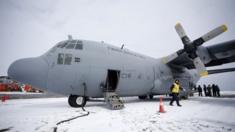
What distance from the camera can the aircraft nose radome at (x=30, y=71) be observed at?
7.34 m

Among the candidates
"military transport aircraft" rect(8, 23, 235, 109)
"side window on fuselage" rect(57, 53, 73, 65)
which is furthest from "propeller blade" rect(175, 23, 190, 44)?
"side window on fuselage" rect(57, 53, 73, 65)

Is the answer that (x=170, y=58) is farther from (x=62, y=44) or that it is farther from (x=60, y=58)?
(x=60, y=58)

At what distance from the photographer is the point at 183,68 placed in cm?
1545

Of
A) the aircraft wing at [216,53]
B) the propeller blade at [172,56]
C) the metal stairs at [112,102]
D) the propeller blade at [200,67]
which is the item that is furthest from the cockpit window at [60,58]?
the aircraft wing at [216,53]

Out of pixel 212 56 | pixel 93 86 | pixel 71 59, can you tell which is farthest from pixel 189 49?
pixel 71 59

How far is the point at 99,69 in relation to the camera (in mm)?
9070

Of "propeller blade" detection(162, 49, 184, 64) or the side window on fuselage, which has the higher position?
"propeller blade" detection(162, 49, 184, 64)

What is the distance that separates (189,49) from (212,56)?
2.38 metres

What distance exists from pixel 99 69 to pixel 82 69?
3.46 feet

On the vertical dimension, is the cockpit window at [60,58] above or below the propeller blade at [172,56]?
below

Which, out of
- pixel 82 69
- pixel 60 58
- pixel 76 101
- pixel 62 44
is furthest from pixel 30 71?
pixel 76 101

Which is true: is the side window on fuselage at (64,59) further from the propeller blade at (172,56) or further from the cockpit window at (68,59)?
the propeller blade at (172,56)

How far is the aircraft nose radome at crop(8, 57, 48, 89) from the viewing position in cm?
734

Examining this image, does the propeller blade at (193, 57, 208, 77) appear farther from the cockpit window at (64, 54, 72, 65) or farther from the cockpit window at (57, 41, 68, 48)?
the cockpit window at (57, 41, 68, 48)
